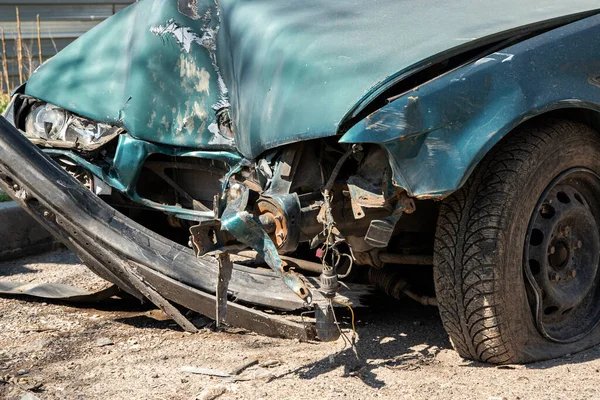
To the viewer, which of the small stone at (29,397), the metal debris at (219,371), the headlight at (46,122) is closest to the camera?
the small stone at (29,397)

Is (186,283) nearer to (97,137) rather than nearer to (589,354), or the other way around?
(97,137)

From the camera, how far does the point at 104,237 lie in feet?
13.1

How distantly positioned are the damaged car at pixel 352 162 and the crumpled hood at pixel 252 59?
11 millimetres

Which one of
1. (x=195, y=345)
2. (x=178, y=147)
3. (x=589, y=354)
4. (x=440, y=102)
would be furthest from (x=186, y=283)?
(x=589, y=354)

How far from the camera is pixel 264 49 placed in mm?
3795

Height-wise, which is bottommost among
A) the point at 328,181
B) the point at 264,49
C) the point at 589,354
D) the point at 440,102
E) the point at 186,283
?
the point at 589,354

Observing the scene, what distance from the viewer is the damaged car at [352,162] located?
3307mm

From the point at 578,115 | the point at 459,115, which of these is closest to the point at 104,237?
the point at 459,115

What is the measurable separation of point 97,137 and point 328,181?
1.58 m

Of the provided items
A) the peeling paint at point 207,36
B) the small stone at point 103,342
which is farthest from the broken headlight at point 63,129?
the small stone at point 103,342

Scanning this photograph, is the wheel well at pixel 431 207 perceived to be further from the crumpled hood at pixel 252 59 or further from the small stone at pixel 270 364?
the small stone at pixel 270 364

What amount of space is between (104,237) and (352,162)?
1234 millimetres

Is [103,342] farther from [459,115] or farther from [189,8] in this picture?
[459,115]

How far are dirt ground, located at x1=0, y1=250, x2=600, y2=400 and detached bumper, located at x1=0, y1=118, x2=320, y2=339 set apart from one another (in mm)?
229
